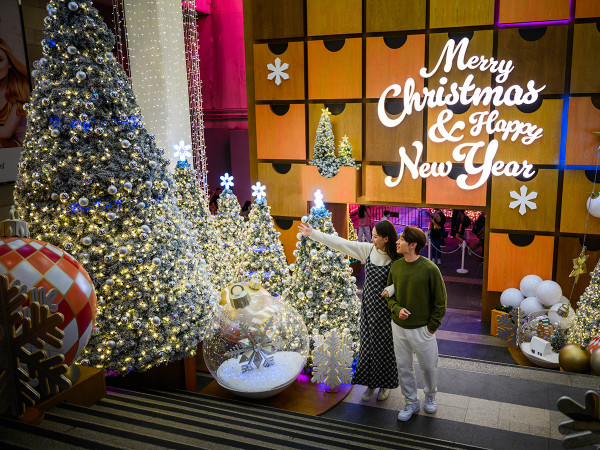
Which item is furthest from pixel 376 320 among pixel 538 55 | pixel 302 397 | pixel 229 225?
pixel 538 55

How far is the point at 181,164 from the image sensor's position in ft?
19.9

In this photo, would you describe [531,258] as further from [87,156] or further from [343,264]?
[87,156]

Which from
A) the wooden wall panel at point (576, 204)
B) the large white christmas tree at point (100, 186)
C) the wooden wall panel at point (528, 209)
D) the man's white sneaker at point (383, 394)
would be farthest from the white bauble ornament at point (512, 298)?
the large white christmas tree at point (100, 186)

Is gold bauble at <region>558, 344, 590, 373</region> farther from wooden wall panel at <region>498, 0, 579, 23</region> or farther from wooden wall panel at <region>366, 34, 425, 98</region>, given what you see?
wooden wall panel at <region>498, 0, 579, 23</region>

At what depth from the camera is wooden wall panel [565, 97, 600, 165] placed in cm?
675

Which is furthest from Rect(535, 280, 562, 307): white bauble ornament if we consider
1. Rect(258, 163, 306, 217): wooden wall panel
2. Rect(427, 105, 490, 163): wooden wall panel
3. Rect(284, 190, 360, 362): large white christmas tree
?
Rect(258, 163, 306, 217): wooden wall panel

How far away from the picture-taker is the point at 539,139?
705 cm

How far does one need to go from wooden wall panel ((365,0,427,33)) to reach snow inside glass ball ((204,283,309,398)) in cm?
514

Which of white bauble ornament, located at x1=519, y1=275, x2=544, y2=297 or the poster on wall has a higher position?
the poster on wall

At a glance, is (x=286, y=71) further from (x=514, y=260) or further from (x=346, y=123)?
(x=514, y=260)

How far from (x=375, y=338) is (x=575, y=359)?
2402mm

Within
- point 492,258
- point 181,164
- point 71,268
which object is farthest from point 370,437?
point 492,258

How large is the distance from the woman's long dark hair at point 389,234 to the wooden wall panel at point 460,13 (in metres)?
4.52

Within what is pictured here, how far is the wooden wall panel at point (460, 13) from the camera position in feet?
22.8
